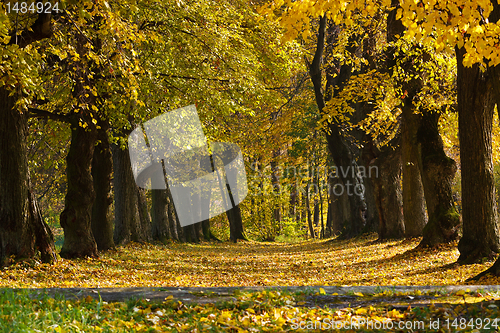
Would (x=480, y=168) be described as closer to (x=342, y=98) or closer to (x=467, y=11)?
(x=467, y=11)

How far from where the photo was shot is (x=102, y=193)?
14.5 metres

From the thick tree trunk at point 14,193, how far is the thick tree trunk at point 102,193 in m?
3.95

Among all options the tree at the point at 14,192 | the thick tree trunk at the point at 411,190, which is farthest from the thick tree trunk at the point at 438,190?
the tree at the point at 14,192

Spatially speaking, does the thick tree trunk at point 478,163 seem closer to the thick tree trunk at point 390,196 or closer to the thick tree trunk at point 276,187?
the thick tree trunk at point 390,196

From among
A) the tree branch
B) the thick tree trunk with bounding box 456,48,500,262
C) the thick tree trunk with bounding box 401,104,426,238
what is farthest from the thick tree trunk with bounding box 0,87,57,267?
the thick tree trunk with bounding box 401,104,426,238

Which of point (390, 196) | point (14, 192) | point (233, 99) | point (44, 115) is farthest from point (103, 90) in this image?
point (390, 196)

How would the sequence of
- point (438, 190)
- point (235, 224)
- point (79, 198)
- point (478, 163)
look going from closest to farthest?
point (478, 163)
point (438, 190)
point (79, 198)
point (235, 224)

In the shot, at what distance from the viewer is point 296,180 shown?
101 ft

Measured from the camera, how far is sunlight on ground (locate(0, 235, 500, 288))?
906 centimetres

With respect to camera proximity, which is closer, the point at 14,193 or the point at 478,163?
the point at 478,163

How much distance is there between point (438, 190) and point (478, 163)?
2742 millimetres

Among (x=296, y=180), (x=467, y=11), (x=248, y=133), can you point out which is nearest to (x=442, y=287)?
(x=467, y=11)

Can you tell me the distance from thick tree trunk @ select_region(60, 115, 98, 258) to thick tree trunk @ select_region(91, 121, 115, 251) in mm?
1344

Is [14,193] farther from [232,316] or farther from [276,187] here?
[276,187]
